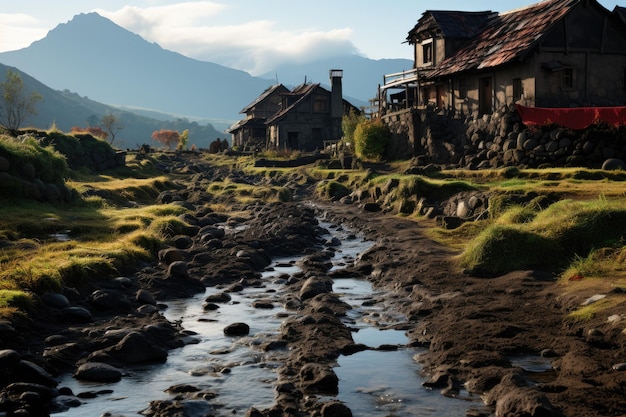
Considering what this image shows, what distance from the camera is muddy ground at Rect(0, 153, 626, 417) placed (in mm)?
7199

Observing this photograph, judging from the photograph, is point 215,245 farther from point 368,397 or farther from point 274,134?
point 274,134

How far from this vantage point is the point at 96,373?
8.20m

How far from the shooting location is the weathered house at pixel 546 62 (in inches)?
1219

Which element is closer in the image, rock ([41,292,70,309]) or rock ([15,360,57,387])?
rock ([15,360,57,387])

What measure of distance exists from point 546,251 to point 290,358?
6.41m

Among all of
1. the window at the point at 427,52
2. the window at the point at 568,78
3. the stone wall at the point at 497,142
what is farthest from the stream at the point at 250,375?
the window at the point at 427,52

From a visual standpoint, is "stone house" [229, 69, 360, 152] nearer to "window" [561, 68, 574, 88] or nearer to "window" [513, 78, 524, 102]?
"window" [513, 78, 524, 102]

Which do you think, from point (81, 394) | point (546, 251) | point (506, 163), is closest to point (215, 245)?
point (546, 251)

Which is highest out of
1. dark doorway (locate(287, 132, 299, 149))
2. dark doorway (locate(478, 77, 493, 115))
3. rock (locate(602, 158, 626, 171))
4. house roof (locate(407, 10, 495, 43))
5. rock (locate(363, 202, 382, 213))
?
house roof (locate(407, 10, 495, 43))

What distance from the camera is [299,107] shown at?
65.2 m

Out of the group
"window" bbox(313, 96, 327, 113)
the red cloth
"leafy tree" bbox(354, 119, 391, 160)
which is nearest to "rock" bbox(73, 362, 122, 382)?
the red cloth

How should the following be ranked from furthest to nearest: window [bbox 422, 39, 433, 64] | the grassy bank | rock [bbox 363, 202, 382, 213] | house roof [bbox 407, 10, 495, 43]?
window [bbox 422, 39, 433, 64], house roof [bbox 407, 10, 495, 43], rock [bbox 363, 202, 382, 213], the grassy bank

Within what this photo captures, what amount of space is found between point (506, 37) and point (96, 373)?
1219 inches

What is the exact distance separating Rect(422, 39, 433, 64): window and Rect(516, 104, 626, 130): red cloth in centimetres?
1334
